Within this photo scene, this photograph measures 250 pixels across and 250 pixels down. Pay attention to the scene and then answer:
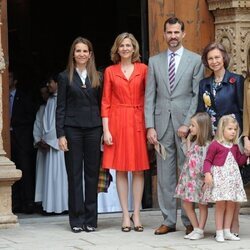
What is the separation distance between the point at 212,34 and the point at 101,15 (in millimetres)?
3992

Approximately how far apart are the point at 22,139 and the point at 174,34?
13.0 ft

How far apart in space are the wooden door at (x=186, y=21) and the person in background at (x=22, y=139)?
2174 mm

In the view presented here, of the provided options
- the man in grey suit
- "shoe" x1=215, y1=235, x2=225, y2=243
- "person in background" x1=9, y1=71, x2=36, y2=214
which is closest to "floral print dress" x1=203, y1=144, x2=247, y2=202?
"shoe" x1=215, y1=235, x2=225, y2=243

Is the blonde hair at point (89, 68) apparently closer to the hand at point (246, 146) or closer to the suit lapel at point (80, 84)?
the suit lapel at point (80, 84)

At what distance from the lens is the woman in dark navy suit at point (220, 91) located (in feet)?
32.4

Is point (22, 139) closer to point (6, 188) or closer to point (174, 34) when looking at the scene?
point (6, 188)

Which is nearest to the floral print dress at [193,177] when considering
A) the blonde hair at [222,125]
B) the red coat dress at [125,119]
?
the blonde hair at [222,125]

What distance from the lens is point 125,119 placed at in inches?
406

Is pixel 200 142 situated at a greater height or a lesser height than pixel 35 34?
lesser

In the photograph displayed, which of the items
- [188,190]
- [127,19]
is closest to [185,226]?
[188,190]

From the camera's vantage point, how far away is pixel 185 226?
10227 millimetres

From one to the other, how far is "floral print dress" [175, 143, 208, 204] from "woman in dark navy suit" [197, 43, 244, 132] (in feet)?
0.91

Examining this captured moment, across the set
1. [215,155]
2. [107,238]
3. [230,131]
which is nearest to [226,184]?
[215,155]

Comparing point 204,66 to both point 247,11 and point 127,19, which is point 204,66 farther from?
point 127,19
